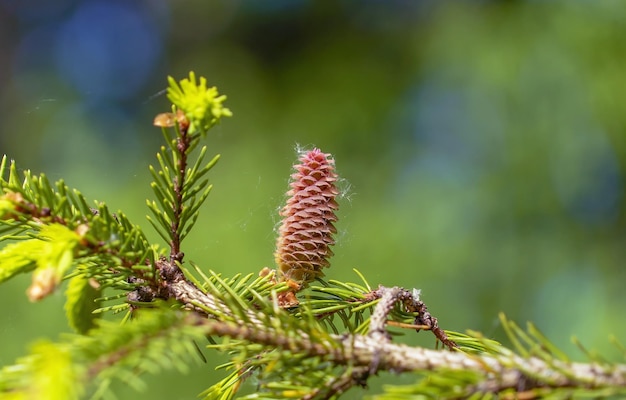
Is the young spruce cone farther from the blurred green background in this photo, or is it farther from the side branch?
the blurred green background

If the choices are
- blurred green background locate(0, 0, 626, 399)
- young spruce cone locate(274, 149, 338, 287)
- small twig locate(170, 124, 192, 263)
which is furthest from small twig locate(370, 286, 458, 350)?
blurred green background locate(0, 0, 626, 399)

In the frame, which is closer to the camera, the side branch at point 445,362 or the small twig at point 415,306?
the side branch at point 445,362

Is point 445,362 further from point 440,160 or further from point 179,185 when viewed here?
point 440,160

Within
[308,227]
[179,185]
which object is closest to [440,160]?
[308,227]

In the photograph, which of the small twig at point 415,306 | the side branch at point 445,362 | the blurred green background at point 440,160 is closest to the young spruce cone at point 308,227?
the small twig at point 415,306

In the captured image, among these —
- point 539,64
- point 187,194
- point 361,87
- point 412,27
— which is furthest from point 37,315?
point 412,27

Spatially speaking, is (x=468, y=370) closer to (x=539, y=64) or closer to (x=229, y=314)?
(x=229, y=314)

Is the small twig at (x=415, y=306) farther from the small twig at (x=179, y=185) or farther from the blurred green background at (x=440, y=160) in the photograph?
the blurred green background at (x=440, y=160)
